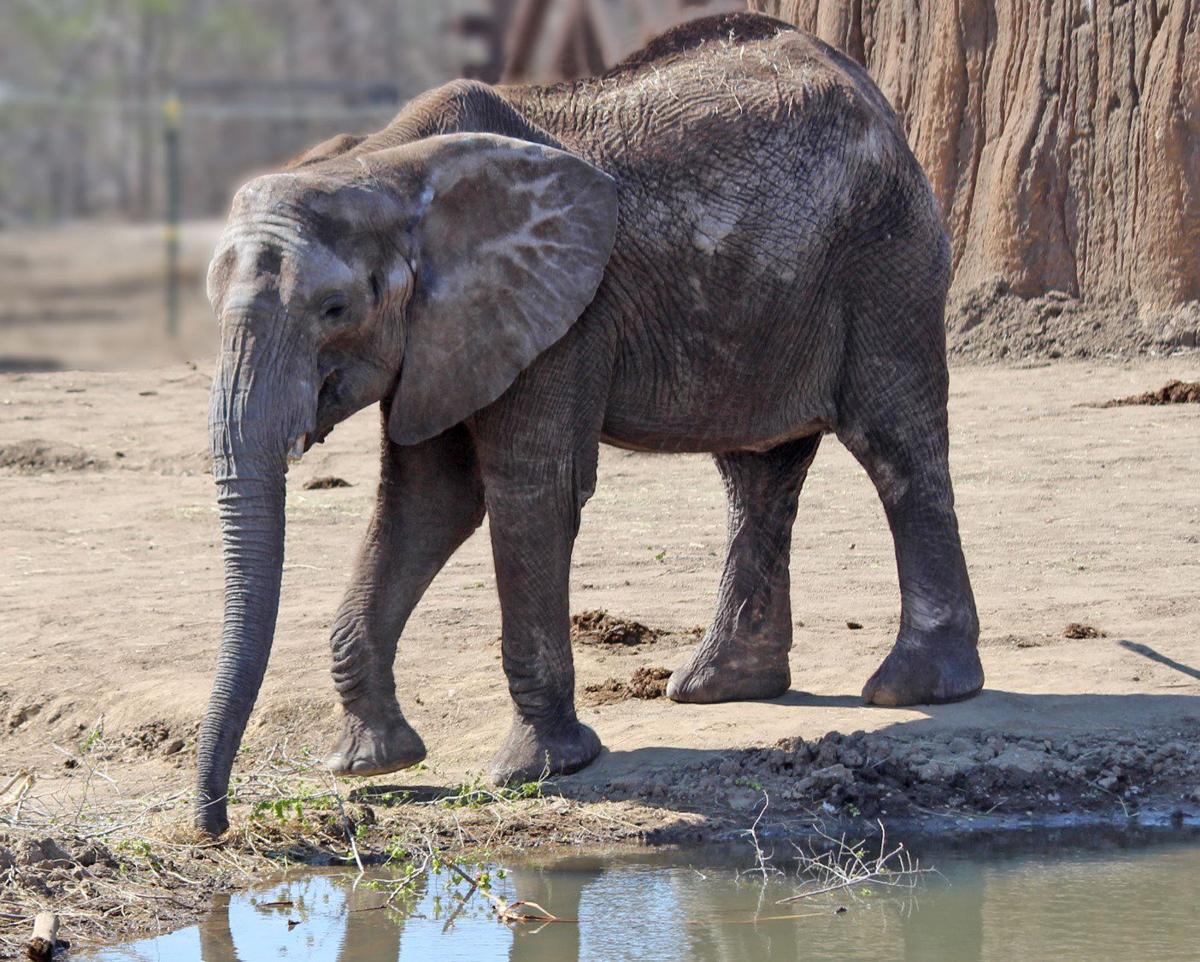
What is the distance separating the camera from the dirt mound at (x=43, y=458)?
10836 millimetres

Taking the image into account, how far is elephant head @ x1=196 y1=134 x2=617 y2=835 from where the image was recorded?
4.83 metres

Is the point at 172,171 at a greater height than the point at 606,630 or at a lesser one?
greater

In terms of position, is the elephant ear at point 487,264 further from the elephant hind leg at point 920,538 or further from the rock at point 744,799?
the rock at point 744,799

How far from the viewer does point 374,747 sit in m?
5.77

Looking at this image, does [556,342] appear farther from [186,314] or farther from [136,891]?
[186,314]

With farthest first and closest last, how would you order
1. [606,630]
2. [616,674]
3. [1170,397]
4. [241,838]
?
[1170,397] → [606,630] → [616,674] → [241,838]

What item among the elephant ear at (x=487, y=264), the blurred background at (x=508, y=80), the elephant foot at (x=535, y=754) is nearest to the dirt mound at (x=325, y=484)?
the blurred background at (x=508, y=80)

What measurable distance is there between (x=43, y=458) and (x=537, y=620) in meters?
6.06

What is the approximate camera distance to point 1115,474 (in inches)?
374

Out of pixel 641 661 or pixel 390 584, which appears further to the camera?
pixel 641 661

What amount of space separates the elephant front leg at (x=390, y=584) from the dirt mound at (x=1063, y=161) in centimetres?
668

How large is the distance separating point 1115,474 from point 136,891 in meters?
5.93

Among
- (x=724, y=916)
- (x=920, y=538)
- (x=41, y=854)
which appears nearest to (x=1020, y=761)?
(x=920, y=538)

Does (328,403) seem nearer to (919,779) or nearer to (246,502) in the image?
(246,502)
